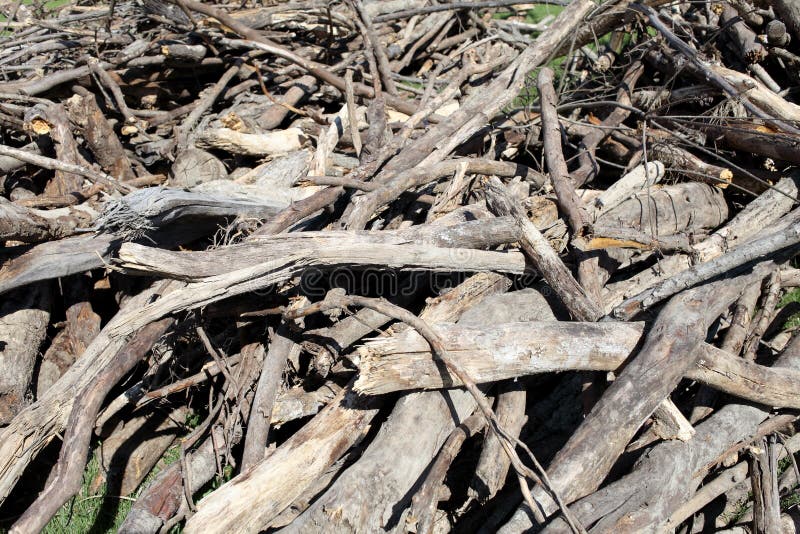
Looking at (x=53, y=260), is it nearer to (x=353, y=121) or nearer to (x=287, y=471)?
(x=287, y=471)

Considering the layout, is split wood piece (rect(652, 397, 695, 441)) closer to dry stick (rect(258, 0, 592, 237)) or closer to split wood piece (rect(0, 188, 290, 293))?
dry stick (rect(258, 0, 592, 237))

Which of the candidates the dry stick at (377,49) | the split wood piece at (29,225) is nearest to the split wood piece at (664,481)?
the split wood piece at (29,225)

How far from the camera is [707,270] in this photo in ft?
9.37

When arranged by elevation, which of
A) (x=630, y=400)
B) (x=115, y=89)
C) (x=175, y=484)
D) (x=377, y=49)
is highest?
(x=377, y=49)

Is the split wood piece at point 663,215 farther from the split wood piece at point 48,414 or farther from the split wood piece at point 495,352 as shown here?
the split wood piece at point 48,414

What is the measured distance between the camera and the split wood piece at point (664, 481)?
7.39 ft

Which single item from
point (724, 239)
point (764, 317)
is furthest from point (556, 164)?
point (764, 317)

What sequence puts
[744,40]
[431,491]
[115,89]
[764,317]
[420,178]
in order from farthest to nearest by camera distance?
1. [115,89]
2. [744,40]
3. [420,178]
4. [764,317]
5. [431,491]

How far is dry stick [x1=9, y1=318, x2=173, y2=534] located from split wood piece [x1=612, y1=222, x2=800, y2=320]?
2.13 metres

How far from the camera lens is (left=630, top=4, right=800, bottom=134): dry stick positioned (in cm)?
370

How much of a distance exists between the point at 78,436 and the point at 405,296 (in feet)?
5.47

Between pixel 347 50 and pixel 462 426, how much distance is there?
4320 mm

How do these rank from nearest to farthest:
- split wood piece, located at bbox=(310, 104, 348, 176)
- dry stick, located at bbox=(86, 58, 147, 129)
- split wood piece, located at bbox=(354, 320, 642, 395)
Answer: split wood piece, located at bbox=(354, 320, 642, 395)
split wood piece, located at bbox=(310, 104, 348, 176)
dry stick, located at bbox=(86, 58, 147, 129)

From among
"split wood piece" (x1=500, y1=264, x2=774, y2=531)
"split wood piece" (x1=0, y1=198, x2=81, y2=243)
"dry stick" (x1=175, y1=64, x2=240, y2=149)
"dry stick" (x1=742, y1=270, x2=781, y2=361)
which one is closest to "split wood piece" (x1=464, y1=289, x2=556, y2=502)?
"split wood piece" (x1=500, y1=264, x2=774, y2=531)
